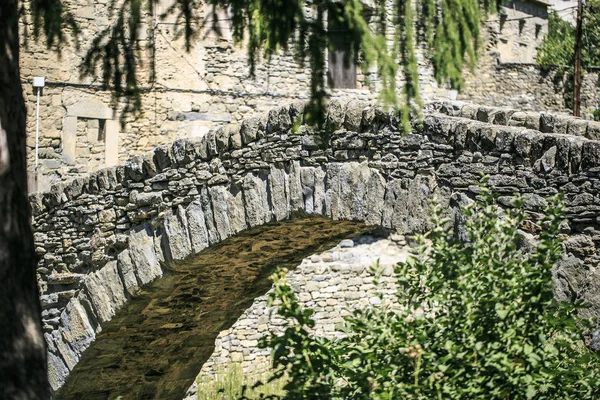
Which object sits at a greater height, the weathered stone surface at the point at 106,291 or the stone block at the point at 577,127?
the stone block at the point at 577,127

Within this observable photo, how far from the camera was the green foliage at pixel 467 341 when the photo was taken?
16.4 feet

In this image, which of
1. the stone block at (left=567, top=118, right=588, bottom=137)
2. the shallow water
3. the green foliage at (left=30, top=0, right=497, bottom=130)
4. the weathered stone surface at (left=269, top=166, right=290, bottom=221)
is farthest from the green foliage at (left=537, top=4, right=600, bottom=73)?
the green foliage at (left=30, top=0, right=497, bottom=130)

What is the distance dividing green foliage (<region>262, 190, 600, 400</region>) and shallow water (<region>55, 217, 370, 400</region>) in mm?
2964

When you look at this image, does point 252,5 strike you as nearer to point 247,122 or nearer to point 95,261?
point 247,122

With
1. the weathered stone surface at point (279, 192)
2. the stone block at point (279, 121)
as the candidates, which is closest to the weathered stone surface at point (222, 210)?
the weathered stone surface at point (279, 192)

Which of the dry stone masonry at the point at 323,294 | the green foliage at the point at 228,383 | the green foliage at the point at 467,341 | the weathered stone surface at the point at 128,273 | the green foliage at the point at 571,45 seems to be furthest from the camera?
the green foliage at the point at 571,45

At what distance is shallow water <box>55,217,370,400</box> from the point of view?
8.92 m

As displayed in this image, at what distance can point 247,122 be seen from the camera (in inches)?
328

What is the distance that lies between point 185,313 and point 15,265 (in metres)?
5.06

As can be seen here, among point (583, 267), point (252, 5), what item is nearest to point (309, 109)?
point (252, 5)

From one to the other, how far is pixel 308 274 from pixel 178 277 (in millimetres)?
5063

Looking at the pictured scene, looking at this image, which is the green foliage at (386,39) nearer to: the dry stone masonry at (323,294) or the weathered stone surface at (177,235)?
the weathered stone surface at (177,235)

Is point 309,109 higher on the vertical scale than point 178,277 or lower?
higher

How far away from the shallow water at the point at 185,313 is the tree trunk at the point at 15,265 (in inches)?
124
